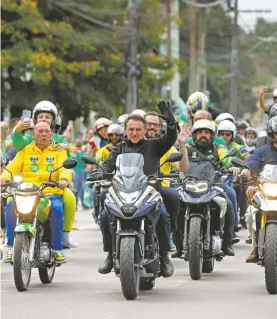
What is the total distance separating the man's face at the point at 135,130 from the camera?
12859 millimetres

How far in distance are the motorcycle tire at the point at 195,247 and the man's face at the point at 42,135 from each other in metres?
1.69

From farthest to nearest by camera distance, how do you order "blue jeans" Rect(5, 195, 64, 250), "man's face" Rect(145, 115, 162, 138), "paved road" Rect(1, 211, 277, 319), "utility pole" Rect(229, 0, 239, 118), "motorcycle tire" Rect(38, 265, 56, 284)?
"utility pole" Rect(229, 0, 239, 118), "man's face" Rect(145, 115, 162, 138), "motorcycle tire" Rect(38, 265, 56, 284), "blue jeans" Rect(5, 195, 64, 250), "paved road" Rect(1, 211, 277, 319)

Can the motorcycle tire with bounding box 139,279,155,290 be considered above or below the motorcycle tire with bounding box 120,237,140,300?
below

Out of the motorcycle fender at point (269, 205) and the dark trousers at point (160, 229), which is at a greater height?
the motorcycle fender at point (269, 205)

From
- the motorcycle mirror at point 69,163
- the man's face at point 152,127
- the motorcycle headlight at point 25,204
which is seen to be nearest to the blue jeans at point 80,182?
the man's face at point 152,127

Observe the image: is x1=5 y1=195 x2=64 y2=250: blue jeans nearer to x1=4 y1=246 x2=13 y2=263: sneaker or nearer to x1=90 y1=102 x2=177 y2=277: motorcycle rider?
x1=4 y1=246 x2=13 y2=263: sneaker

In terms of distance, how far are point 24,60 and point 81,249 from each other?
23.0m

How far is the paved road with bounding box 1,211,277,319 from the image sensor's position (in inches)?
446

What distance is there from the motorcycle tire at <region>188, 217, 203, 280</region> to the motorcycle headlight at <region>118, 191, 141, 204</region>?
1803 millimetres

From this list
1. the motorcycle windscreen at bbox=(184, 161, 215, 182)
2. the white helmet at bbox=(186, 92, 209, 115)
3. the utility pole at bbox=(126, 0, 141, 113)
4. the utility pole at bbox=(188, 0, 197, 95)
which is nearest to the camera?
the motorcycle windscreen at bbox=(184, 161, 215, 182)

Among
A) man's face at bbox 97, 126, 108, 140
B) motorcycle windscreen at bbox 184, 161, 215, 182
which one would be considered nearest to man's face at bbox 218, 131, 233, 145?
man's face at bbox 97, 126, 108, 140

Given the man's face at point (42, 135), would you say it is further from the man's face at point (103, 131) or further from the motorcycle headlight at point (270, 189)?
the man's face at point (103, 131)

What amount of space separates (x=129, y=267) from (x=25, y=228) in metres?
1.36

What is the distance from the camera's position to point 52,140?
14461 mm
